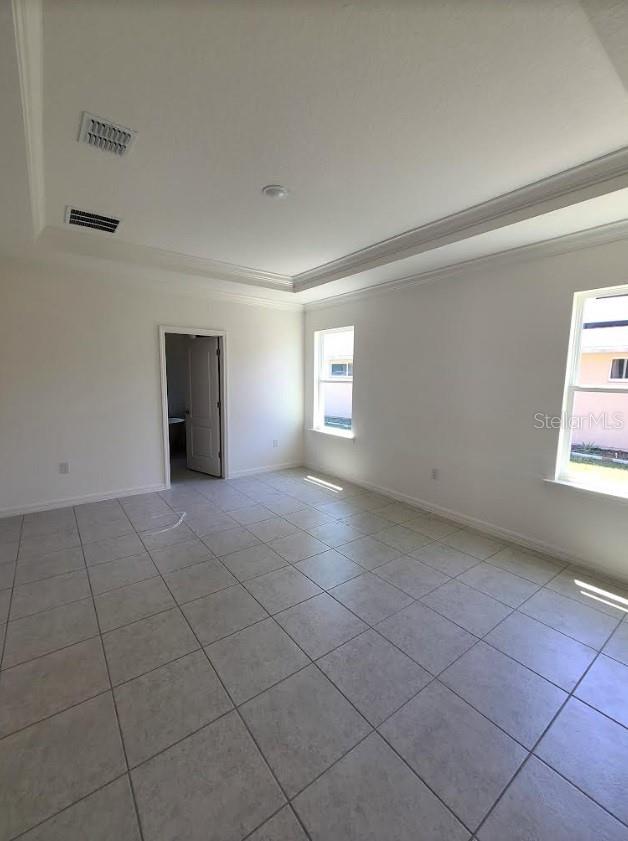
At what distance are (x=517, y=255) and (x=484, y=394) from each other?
1.23 m

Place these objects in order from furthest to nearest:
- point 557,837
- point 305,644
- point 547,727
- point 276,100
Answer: point 305,644 → point 276,100 → point 547,727 → point 557,837

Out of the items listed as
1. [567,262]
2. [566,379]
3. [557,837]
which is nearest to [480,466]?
[566,379]

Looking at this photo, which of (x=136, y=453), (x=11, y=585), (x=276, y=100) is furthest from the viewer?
(x=136, y=453)

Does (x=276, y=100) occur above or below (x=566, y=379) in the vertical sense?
above

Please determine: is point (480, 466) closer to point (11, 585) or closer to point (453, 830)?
point (453, 830)

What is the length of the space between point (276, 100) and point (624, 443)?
10.5ft

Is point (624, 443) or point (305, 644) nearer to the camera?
point (305, 644)

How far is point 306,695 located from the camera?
65.8 inches

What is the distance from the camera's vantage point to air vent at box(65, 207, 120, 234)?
9.46ft

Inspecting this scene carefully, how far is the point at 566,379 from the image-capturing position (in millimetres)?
2887

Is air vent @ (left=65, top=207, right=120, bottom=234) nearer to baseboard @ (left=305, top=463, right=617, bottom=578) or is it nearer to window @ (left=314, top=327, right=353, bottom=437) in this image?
window @ (left=314, top=327, right=353, bottom=437)

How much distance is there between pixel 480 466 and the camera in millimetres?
3506

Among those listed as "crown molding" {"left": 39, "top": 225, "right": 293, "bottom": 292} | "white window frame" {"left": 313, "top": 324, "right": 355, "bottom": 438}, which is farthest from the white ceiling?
"white window frame" {"left": 313, "top": 324, "right": 355, "bottom": 438}

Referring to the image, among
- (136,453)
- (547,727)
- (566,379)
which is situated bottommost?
(547,727)
